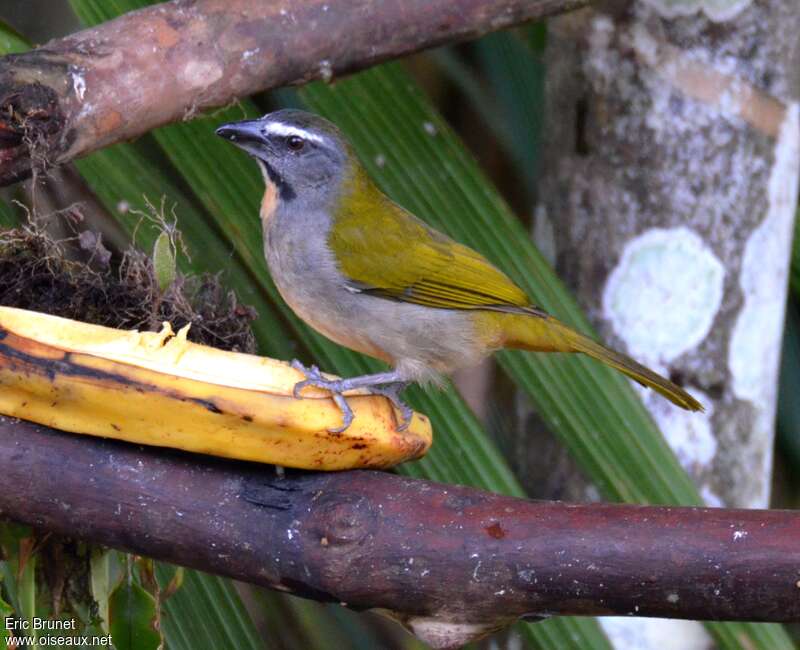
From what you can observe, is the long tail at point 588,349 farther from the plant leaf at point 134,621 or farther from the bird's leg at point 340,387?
the plant leaf at point 134,621

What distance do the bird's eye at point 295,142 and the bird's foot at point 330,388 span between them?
2.77 feet

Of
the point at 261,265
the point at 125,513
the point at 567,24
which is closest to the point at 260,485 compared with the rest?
the point at 125,513

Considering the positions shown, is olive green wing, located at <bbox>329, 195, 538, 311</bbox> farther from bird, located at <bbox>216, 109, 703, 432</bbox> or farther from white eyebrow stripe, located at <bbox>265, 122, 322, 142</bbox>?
white eyebrow stripe, located at <bbox>265, 122, 322, 142</bbox>

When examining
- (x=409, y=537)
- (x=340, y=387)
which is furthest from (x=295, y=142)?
(x=409, y=537)

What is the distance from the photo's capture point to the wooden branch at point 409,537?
77.7 inches

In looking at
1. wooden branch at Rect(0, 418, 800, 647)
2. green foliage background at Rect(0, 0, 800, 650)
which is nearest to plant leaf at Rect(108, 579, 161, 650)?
green foliage background at Rect(0, 0, 800, 650)

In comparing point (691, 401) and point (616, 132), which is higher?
point (616, 132)

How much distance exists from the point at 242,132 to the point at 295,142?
177 millimetres

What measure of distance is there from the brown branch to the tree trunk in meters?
0.44

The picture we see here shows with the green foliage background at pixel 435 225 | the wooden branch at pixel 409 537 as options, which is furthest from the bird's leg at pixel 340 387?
the green foliage background at pixel 435 225

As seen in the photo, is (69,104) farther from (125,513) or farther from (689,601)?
(689,601)

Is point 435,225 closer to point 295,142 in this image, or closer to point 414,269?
point 414,269

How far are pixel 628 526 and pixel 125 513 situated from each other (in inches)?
35.7

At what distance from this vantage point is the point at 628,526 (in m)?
2.03
